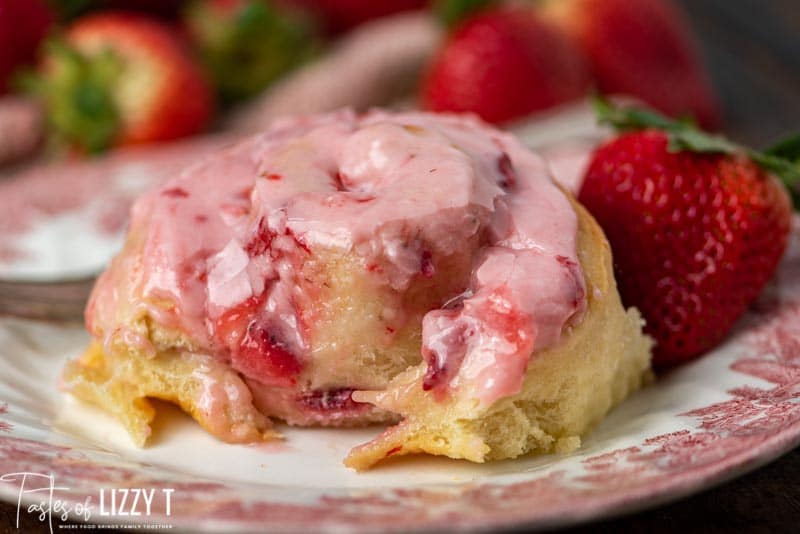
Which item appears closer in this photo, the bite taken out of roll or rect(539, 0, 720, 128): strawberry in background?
the bite taken out of roll

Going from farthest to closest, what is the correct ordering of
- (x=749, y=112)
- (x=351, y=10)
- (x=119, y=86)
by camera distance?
1. (x=351, y=10)
2. (x=749, y=112)
3. (x=119, y=86)

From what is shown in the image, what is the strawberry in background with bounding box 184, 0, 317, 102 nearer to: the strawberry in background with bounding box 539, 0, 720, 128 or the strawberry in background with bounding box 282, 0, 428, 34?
the strawberry in background with bounding box 282, 0, 428, 34

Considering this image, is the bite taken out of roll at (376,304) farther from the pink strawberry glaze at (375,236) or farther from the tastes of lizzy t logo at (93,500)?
the tastes of lizzy t logo at (93,500)

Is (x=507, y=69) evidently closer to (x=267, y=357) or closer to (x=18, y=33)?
(x=18, y=33)

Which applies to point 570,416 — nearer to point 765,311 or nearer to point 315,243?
point 315,243

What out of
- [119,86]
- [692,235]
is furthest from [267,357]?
[119,86]

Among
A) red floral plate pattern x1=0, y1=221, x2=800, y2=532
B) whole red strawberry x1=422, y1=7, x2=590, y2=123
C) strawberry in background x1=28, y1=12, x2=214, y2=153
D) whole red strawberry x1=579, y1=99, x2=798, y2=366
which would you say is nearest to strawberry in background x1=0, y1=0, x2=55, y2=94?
strawberry in background x1=28, y1=12, x2=214, y2=153
